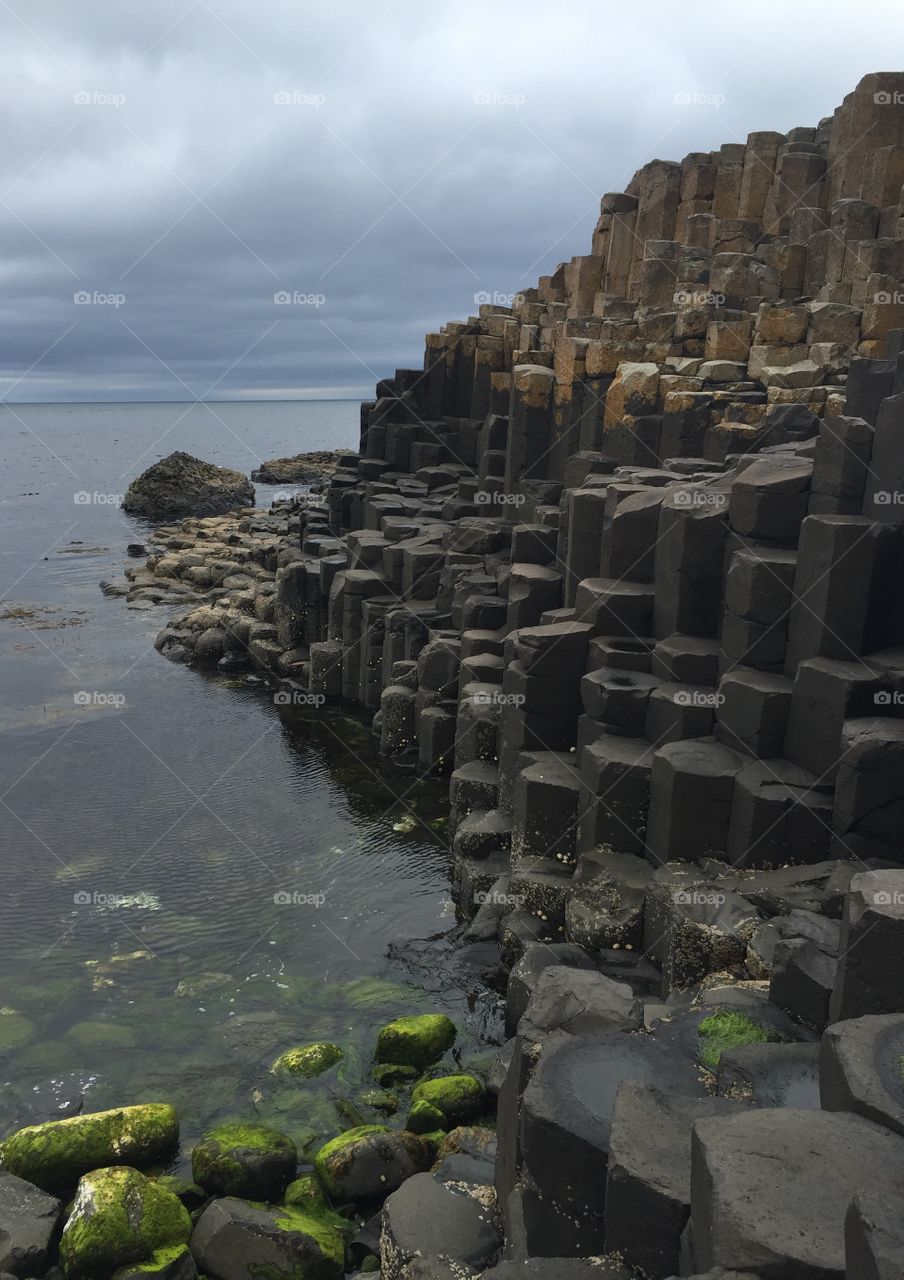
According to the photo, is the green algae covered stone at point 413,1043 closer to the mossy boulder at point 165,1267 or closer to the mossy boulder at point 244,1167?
the mossy boulder at point 244,1167

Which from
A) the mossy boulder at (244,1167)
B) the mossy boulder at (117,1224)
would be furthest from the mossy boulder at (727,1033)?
the mossy boulder at (117,1224)

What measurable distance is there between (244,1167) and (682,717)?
225 inches

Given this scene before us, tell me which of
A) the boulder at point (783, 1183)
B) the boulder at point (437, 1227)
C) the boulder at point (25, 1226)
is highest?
the boulder at point (783, 1183)

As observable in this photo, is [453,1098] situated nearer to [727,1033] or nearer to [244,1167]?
[244,1167]

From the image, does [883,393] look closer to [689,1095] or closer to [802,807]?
[802,807]

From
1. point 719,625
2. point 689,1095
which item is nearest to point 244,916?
point 719,625

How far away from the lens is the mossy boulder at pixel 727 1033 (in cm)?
644

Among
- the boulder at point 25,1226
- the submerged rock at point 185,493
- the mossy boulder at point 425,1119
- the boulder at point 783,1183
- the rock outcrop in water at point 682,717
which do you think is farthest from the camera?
the submerged rock at point 185,493

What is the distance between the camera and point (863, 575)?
31.3 feet

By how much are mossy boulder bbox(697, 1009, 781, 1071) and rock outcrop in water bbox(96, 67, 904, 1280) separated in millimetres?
23

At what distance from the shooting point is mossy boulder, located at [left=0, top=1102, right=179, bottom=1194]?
7.88 meters

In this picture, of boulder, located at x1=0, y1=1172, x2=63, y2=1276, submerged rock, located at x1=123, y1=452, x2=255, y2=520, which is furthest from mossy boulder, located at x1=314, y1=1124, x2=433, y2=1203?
submerged rock, located at x1=123, y1=452, x2=255, y2=520

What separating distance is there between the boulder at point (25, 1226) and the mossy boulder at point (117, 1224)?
0.14m

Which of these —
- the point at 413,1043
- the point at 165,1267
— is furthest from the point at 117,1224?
the point at 413,1043
